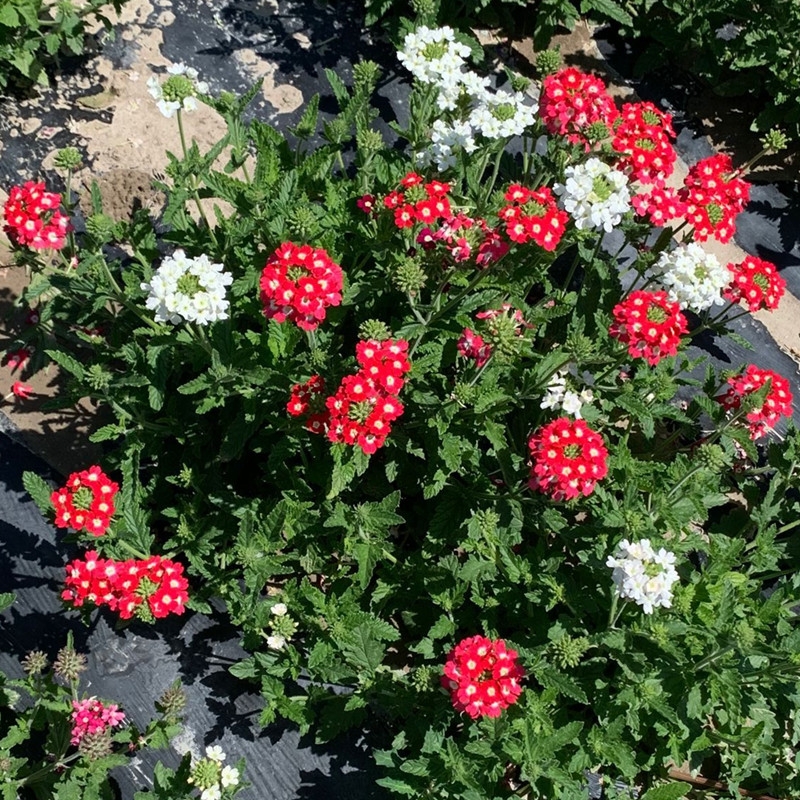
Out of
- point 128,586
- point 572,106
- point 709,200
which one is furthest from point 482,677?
point 572,106

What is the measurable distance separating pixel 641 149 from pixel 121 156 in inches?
121

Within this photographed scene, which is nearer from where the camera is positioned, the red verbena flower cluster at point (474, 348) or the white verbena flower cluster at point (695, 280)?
the red verbena flower cluster at point (474, 348)

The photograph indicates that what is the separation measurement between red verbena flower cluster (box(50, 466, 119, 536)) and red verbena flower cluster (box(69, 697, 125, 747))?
78 cm

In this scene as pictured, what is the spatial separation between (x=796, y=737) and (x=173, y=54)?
5.30m

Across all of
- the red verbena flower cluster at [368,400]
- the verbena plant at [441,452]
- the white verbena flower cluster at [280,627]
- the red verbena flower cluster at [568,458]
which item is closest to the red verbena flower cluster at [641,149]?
the verbena plant at [441,452]

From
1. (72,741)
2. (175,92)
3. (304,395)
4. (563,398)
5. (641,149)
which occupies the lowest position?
(72,741)

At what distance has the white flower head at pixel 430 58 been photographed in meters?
3.88

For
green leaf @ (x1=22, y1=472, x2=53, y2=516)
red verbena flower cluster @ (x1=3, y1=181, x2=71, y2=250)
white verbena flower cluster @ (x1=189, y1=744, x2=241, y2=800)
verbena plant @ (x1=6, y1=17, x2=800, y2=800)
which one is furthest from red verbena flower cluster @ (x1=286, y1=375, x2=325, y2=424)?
white verbena flower cluster @ (x1=189, y1=744, x2=241, y2=800)

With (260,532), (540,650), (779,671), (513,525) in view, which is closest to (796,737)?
(779,671)

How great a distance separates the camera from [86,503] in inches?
129

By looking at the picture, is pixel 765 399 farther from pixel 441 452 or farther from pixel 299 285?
pixel 299 285

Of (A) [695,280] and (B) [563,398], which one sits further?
(A) [695,280]

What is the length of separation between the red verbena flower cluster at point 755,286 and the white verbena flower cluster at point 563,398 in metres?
1.11

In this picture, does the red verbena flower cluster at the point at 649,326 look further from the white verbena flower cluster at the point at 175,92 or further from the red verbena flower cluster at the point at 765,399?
the white verbena flower cluster at the point at 175,92
